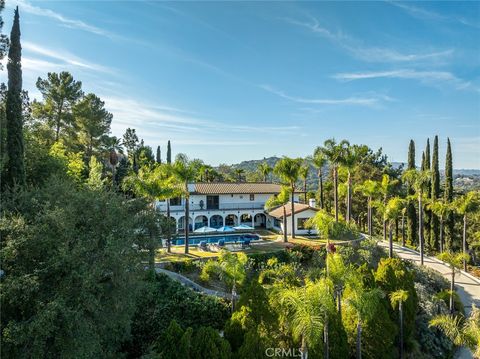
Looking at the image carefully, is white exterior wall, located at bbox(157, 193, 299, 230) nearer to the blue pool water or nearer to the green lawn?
the blue pool water

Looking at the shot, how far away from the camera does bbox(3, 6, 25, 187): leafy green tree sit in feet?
55.7

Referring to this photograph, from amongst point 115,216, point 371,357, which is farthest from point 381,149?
point 115,216

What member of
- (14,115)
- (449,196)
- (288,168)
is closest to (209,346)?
(14,115)

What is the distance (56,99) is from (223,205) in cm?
2510

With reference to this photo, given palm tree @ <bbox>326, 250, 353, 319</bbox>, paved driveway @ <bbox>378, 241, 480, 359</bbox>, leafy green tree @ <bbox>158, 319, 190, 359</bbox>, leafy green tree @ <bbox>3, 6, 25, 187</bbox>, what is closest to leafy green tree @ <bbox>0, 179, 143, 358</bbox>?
leafy green tree @ <bbox>158, 319, 190, 359</bbox>

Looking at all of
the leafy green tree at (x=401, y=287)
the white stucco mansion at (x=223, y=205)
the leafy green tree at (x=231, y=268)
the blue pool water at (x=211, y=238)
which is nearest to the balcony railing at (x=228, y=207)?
the white stucco mansion at (x=223, y=205)

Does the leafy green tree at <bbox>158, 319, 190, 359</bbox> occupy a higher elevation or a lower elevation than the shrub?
higher

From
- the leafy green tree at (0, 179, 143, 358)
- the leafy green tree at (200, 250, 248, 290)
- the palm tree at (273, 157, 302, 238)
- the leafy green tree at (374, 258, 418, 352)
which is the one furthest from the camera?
the palm tree at (273, 157, 302, 238)

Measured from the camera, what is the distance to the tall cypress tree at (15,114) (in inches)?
668

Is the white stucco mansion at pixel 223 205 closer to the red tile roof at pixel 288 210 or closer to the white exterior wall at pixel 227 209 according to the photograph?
the white exterior wall at pixel 227 209

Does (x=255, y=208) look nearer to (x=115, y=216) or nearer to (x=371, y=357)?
(x=371, y=357)

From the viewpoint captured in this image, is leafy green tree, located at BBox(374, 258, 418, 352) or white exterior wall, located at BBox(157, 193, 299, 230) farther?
white exterior wall, located at BBox(157, 193, 299, 230)

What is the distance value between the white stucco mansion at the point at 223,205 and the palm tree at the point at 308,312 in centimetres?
2698

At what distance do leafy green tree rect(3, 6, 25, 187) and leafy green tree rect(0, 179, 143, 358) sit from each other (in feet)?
20.7
